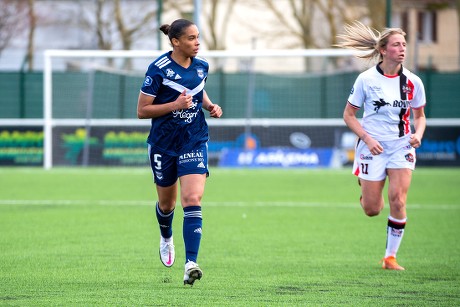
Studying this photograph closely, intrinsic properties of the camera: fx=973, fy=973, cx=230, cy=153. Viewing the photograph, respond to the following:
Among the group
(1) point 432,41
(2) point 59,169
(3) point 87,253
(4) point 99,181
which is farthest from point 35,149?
(1) point 432,41

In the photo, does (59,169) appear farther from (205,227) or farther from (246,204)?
(205,227)

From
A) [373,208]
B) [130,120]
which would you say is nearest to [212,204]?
[373,208]

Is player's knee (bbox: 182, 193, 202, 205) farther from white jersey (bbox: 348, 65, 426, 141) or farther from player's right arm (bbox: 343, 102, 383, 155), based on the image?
white jersey (bbox: 348, 65, 426, 141)

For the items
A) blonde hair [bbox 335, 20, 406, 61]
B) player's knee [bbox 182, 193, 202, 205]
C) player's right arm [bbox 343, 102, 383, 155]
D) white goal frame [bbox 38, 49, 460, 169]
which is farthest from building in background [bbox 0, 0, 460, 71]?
player's knee [bbox 182, 193, 202, 205]

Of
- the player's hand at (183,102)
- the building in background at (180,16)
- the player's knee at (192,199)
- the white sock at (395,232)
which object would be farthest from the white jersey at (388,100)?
the building in background at (180,16)

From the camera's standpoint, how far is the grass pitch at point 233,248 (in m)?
7.54

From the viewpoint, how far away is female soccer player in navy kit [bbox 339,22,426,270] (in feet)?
30.6

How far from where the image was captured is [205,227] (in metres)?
12.8

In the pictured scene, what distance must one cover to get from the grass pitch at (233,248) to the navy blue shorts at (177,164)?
872 mm

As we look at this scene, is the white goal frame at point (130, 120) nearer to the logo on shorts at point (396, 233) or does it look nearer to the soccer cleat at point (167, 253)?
the logo on shorts at point (396, 233)

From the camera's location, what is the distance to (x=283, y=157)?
24.8 meters

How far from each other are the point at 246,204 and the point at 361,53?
649 centimetres

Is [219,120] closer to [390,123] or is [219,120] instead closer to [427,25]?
[390,123]

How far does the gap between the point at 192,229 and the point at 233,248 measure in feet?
8.83
